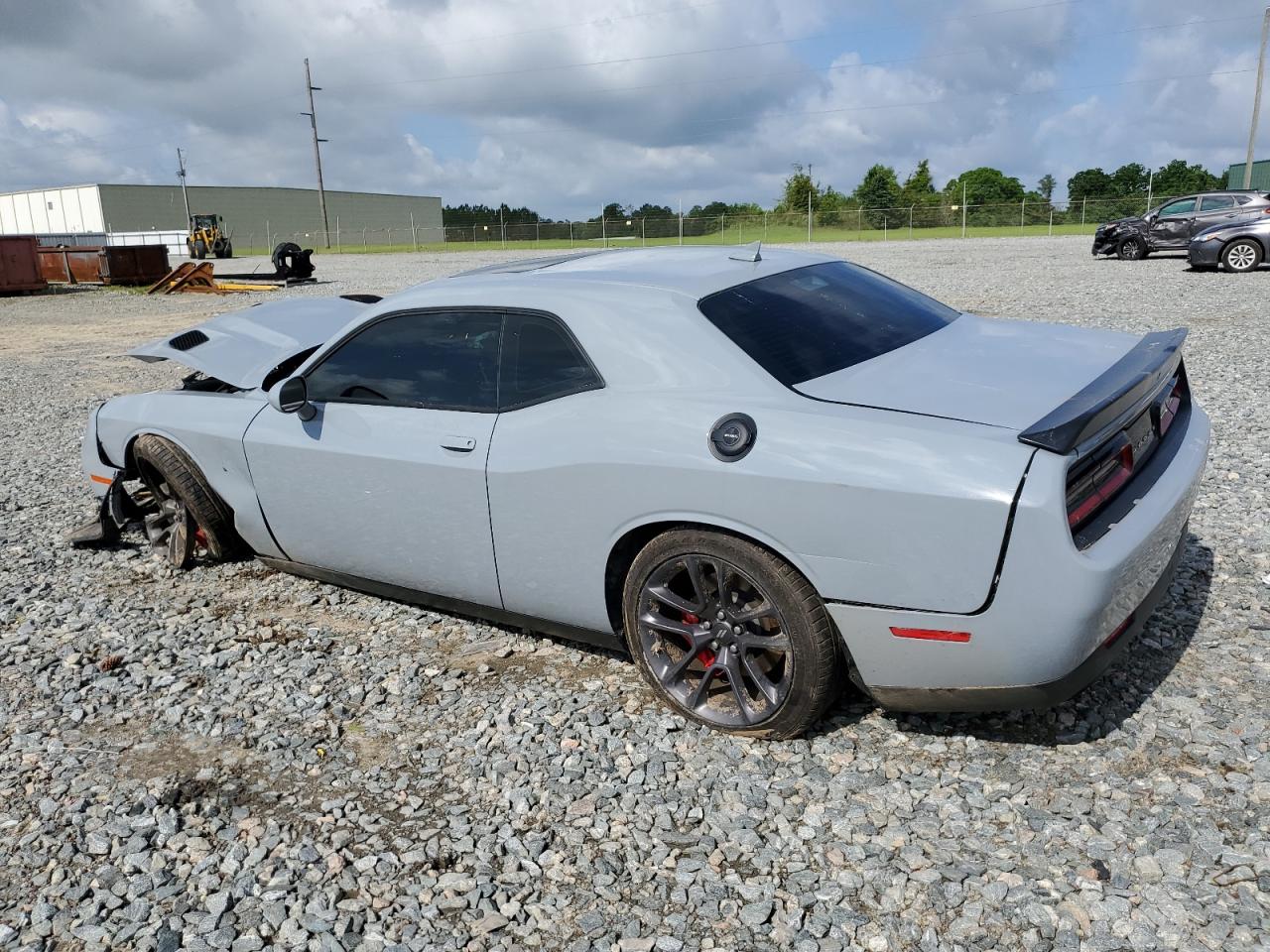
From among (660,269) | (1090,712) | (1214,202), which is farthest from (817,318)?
(1214,202)

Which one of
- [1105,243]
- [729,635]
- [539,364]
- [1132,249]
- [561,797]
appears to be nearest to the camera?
[561,797]

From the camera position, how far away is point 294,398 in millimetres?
4039

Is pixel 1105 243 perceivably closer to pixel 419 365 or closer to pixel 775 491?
pixel 419 365

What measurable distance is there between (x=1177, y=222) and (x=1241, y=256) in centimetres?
383

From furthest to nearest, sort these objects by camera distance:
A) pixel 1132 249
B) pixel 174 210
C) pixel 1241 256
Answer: pixel 174 210, pixel 1132 249, pixel 1241 256

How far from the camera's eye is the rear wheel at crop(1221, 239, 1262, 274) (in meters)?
18.0

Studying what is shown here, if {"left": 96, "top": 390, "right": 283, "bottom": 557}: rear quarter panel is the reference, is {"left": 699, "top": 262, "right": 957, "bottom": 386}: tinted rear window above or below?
above

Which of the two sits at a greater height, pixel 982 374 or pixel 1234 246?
pixel 982 374

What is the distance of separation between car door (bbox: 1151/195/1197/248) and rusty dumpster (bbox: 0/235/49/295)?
2845 cm

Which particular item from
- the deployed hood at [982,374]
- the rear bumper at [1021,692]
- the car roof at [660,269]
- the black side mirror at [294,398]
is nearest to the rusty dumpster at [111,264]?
the black side mirror at [294,398]

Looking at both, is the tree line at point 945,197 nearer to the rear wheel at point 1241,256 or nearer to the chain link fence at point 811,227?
the chain link fence at point 811,227

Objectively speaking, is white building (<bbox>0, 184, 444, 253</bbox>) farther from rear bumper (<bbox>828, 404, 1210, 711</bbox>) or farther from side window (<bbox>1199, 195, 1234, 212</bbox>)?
rear bumper (<bbox>828, 404, 1210, 711</bbox>)

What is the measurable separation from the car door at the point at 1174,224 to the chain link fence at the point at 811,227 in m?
23.1

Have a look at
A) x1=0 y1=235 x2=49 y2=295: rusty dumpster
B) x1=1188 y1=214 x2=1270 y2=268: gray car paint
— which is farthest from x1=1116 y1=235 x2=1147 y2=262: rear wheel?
x1=0 y1=235 x2=49 y2=295: rusty dumpster
